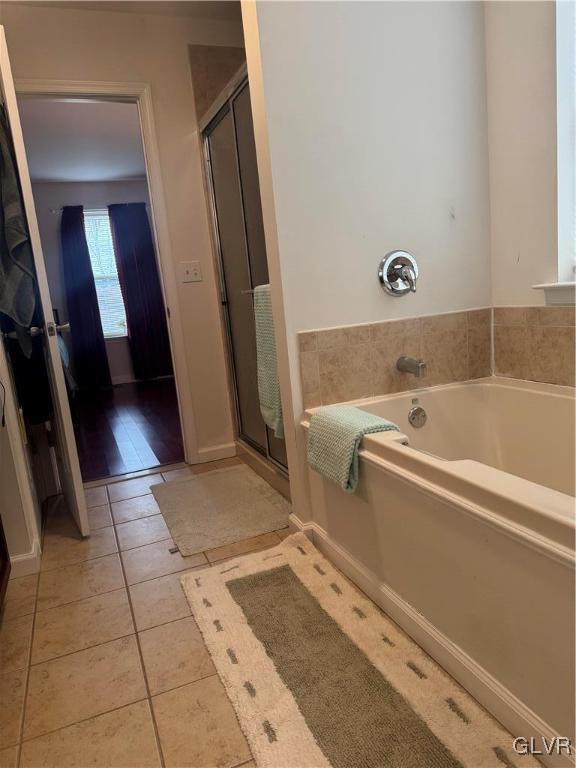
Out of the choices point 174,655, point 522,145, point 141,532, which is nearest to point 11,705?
point 174,655

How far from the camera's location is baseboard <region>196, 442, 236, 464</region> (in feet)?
10.5

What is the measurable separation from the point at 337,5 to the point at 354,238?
2.57ft

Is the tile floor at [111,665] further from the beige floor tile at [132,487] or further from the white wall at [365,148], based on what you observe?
the white wall at [365,148]

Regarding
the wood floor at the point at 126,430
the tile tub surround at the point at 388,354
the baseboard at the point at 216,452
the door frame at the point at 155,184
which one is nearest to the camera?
the tile tub surround at the point at 388,354

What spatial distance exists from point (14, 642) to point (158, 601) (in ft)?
1.49

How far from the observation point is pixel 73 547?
2234 mm

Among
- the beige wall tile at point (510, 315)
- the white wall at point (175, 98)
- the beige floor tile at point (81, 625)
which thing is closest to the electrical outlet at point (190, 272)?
the white wall at point (175, 98)

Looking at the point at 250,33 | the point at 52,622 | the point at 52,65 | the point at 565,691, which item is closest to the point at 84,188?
the point at 52,65

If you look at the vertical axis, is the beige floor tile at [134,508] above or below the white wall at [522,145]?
below

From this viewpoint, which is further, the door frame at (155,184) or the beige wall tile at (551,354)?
the door frame at (155,184)

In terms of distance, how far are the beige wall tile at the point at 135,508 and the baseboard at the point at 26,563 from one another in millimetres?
448

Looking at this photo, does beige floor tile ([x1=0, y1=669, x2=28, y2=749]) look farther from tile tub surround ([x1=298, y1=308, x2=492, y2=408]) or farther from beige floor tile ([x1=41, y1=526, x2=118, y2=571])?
tile tub surround ([x1=298, y1=308, x2=492, y2=408])

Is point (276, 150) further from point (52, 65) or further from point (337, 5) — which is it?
point (52, 65)

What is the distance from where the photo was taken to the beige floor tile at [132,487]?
279cm
